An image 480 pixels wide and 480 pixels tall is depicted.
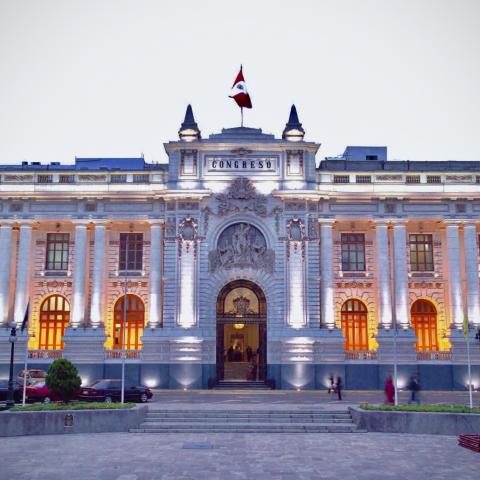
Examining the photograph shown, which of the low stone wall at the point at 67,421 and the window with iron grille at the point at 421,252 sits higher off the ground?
the window with iron grille at the point at 421,252

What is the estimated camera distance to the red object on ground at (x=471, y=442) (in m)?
22.7

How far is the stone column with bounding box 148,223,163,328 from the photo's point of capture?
47578 millimetres

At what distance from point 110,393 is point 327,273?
19822 millimetres

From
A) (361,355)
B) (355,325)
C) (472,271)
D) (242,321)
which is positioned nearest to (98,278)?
(242,321)

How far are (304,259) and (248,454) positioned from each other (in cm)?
2683

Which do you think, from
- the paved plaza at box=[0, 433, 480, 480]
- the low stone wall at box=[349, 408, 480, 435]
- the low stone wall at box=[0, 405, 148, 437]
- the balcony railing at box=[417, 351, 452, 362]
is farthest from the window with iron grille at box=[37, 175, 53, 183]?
the low stone wall at box=[349, 408, 480, 435]

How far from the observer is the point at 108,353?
47062 mm

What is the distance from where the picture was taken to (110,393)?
121ft

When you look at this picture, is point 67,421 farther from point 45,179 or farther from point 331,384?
point 45,179

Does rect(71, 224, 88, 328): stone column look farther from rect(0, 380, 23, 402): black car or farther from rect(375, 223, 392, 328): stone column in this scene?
rect(375, 223, 392, 328): stone column

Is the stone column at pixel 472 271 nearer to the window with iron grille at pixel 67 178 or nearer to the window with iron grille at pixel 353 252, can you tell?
the window with iron grille at pixel 353 252

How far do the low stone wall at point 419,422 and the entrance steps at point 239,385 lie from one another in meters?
18.1

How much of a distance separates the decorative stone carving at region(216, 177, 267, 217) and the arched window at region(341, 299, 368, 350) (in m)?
10.4

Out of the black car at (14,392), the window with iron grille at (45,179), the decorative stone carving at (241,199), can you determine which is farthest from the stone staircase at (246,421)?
the window with iron grille at (45,179)
